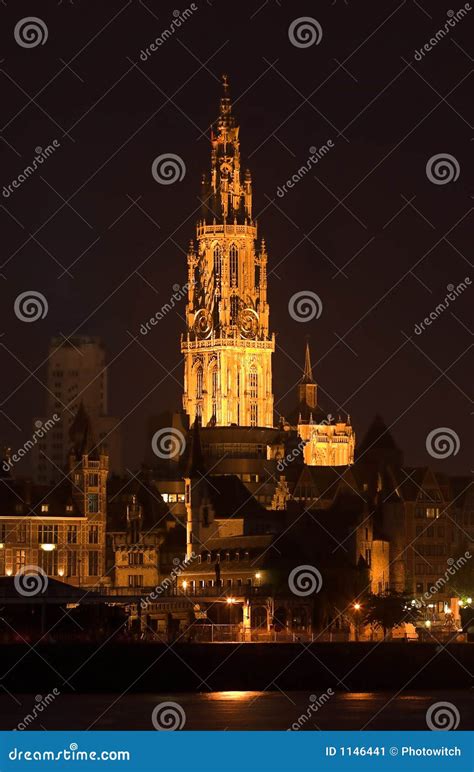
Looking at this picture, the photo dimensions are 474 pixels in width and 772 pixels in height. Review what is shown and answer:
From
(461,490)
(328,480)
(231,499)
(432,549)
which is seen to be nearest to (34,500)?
(231,499)

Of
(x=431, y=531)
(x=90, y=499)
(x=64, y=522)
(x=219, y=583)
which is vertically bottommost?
(x=219, y=583)

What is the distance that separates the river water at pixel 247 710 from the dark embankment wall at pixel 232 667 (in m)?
2.38

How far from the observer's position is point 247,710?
10200cm

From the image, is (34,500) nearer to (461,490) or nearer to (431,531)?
(431,531)

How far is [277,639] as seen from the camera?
12688cm

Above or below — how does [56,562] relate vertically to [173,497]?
below

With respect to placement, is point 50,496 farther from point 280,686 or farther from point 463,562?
point 280,686

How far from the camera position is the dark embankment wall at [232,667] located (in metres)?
118

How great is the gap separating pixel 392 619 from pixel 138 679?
2275 centimetres

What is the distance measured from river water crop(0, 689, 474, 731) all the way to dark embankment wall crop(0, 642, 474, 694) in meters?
2.38

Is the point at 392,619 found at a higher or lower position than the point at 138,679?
higher

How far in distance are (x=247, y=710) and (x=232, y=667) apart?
17135 millimetres
